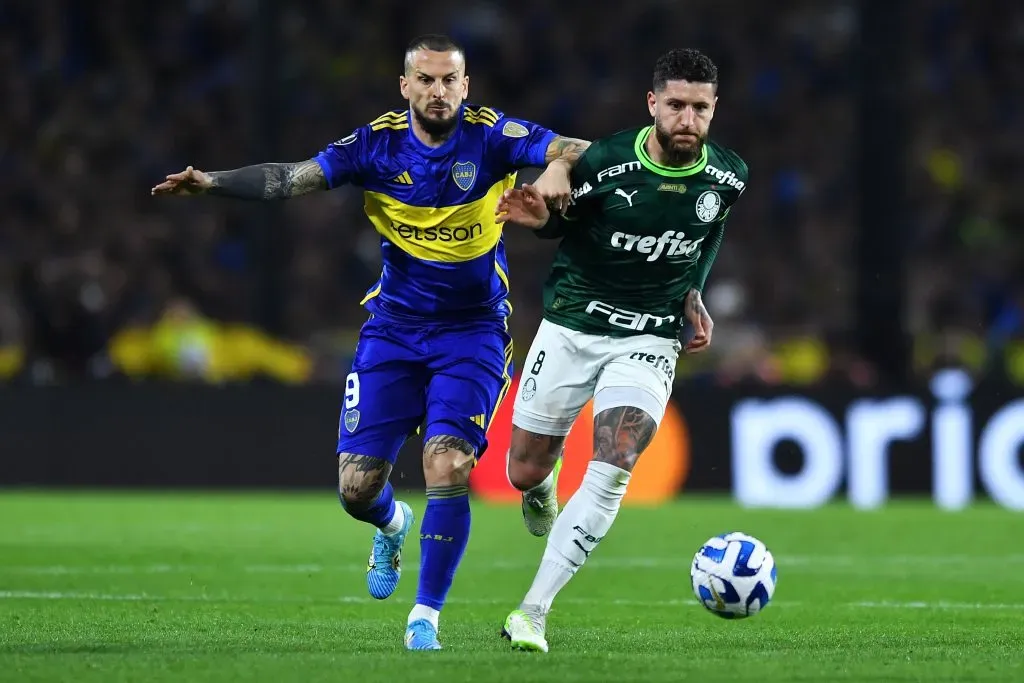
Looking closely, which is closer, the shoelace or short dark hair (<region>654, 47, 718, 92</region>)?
short dark hair (<region>654, 47, 718, 92</region>)

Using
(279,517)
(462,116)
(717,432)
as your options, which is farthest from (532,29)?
(462,116)

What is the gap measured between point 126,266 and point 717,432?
789 centimetres

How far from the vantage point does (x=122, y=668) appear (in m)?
5.82

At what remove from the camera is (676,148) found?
6.92 meters

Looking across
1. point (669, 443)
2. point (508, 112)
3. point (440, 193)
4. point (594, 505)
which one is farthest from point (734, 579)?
point (508, 112)

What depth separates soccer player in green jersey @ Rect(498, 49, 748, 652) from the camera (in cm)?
677

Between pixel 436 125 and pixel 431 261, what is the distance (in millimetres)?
569

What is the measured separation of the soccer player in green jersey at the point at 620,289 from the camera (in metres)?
6.77

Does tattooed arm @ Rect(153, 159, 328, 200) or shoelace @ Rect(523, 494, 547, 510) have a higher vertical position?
tattooed arm @ Rect(153, 159, 328, 200)

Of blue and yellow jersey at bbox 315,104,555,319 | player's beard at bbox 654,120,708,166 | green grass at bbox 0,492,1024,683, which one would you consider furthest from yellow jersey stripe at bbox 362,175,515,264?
green grass at bbox 0,492,1024,683

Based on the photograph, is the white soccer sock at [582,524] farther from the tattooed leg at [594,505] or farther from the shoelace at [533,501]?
the shoelace at [533,501]

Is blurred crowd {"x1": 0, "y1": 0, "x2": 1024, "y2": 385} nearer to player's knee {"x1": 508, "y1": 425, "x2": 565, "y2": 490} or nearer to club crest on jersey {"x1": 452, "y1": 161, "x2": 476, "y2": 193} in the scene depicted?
player's knee {"x1": 508, "y1": 425, "x2": 565, "y2": 490}

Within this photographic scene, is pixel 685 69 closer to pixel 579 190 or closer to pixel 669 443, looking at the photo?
pixel 579 190

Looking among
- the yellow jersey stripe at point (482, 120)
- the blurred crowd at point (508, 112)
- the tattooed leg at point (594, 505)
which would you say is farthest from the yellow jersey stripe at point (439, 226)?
the blurred crowd at point (508, 112)
